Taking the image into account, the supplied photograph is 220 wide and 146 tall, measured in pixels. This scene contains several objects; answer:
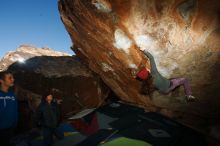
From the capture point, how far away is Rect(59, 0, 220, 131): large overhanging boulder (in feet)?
15.1

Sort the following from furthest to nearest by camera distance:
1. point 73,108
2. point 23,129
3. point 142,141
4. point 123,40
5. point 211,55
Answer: point 73,108 < point 23,129 < point 123,40 < point 211,55 < point 142,141

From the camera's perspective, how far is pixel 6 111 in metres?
3.35

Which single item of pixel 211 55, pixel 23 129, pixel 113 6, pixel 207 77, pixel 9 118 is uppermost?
pixel 113 6

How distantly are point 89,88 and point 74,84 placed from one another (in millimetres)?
571


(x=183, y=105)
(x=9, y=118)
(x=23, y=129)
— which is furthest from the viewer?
(x=23, y=129)

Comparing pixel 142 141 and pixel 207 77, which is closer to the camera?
pixel 142 141

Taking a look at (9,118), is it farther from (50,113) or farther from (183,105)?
(183,105)

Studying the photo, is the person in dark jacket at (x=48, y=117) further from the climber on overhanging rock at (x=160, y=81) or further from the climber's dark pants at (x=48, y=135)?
the climber on overhanging rock at (x=160, y=81)

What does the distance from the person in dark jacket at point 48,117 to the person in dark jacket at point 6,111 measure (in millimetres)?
1615

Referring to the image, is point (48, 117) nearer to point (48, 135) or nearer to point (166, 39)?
point (48, 135)

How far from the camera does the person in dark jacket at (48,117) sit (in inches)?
200

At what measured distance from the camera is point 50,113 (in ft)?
16.7

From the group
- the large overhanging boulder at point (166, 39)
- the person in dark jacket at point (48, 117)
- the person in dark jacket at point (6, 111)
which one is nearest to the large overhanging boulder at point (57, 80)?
the large overhanging boulder at point (166, 39)

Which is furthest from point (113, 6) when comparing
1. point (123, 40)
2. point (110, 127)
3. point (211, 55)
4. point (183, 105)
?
point (183, 105)
